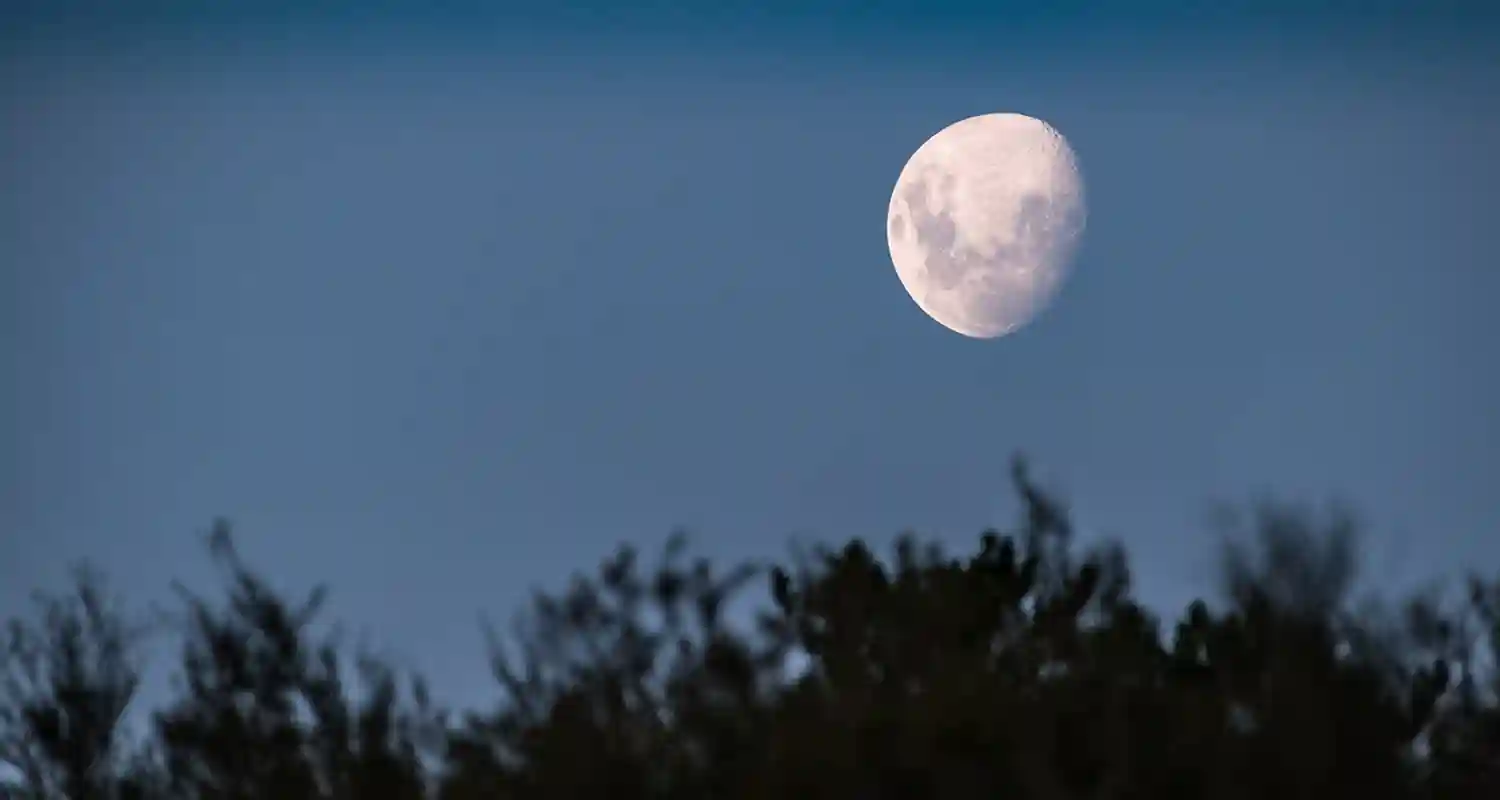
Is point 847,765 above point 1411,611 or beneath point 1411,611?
beneath

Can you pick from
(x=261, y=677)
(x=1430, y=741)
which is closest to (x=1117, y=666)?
(x=1430, y=741)

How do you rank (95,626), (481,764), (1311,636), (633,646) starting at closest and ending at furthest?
1. (1311,636)
2. (481,764)
3. (633,646)
4. (95,626)

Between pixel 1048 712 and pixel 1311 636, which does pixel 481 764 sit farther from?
pixel 1311 636

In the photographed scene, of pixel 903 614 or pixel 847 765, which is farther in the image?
pixel 903 614

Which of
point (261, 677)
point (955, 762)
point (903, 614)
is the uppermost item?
point (261, 677)

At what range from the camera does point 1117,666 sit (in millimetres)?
21719

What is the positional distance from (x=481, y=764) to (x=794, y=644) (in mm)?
9095

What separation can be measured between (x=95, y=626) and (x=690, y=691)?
37.1ft

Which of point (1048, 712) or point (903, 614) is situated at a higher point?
point (903, 614)

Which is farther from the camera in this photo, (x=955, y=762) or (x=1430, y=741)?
(x=1430, y=741)

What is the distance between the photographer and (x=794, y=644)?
28.9m

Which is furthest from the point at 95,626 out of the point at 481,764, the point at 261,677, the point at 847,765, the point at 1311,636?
the point at 1311,636

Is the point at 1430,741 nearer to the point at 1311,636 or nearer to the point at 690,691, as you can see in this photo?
the point at 1311,636

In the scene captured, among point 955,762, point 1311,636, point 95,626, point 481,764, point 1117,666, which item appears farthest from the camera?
point 95,626
